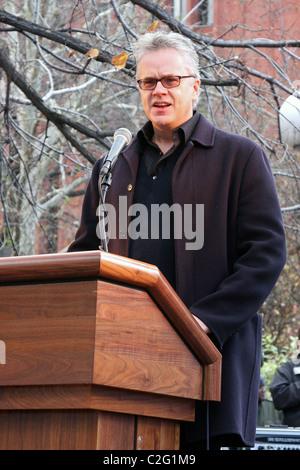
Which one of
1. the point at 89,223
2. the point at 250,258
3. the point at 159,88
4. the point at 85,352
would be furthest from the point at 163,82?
the point at 85,352

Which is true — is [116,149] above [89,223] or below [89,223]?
above

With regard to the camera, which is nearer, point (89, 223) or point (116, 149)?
point (116, 149)

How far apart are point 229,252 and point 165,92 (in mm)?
614

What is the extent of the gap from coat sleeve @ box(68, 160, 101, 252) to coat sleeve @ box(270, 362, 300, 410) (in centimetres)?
471

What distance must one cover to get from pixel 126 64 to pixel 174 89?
105 inches

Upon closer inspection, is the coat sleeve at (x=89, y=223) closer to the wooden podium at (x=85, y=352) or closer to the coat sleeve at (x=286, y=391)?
the wooden podium at (x=85, y=352)

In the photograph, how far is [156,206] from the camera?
3109 millimetres

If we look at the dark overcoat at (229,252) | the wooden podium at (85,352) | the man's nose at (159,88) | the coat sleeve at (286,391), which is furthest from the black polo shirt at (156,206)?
the coat sleeve at (286,391)

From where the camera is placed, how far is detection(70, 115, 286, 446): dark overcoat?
280 cm

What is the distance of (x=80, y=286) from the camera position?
7.29ft

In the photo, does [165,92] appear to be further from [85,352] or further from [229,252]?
[85,352]

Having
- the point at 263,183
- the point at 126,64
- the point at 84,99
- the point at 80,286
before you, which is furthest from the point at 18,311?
the point at 84,99

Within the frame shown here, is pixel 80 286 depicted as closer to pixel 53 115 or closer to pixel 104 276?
pixel 104 276

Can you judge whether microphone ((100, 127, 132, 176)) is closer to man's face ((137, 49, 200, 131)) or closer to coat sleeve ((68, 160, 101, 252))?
man's face ((137, 49, 200, 131))
